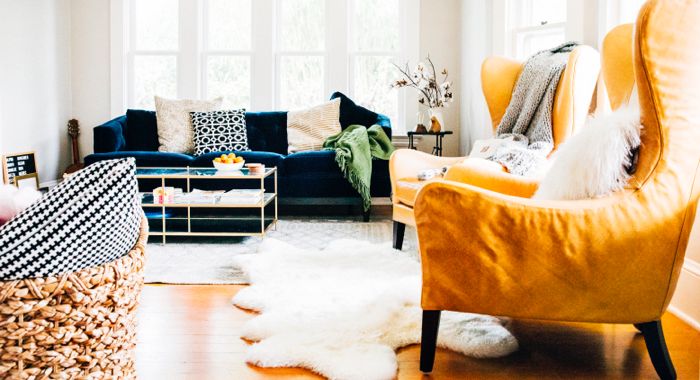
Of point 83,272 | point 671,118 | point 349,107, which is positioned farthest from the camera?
point 349,107

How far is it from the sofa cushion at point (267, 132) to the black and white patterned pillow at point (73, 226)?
4404 millimetres

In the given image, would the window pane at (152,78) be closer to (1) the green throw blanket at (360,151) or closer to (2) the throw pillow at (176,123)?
(2) the throw pillow at (176,123)

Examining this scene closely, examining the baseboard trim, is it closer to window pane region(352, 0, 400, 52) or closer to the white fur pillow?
the white fur pillow

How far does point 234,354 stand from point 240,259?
1284mm

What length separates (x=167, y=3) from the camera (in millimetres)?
6242

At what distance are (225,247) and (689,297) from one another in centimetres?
254

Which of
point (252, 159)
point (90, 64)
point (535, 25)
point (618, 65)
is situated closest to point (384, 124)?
point (252, 159)

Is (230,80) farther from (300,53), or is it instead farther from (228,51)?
(300,53)

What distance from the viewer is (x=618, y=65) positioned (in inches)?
84.6

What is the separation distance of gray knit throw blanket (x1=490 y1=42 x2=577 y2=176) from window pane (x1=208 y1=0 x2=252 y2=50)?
3617 mm

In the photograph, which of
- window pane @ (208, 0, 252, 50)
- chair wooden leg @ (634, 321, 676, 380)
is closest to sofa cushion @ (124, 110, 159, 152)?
window pane @ (208, 0, 252, 50)

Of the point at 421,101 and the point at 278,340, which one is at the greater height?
the point at 421,101

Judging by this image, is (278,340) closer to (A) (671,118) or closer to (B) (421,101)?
(A) (671,118)

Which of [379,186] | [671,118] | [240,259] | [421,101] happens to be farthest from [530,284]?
[421,101]
